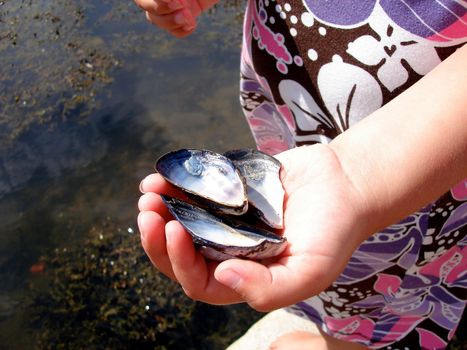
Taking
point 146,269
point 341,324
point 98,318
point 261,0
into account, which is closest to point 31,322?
point 98,318

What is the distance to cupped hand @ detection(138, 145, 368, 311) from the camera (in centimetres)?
112

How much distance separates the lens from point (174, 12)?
71.5 inches

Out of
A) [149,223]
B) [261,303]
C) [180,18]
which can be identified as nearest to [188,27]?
[180,18]

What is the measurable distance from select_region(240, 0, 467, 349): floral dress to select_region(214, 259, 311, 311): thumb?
2.24 feet

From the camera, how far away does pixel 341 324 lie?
2.23 m

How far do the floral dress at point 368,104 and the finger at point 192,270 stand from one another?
697 mm

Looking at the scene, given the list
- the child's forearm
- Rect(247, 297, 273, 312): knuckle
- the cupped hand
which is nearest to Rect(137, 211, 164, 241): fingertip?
the cupped hand

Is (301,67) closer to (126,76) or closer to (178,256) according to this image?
(178,256)

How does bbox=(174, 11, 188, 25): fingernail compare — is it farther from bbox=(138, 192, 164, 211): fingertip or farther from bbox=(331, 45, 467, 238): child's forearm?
bbox=(331, 45, 467, 238): child's forearm

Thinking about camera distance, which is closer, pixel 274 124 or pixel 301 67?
pixel 301 67

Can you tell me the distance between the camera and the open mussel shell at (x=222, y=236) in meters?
1.21

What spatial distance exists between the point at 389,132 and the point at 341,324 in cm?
124

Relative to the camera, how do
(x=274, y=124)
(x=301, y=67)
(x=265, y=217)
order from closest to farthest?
1. (x=265, y=217)
2. (x=301, y=67)
3. (x=274, y=124)

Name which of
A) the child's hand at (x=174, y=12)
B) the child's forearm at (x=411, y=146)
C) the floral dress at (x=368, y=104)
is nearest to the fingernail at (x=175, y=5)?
the child's hand at (x=174, y=12)
